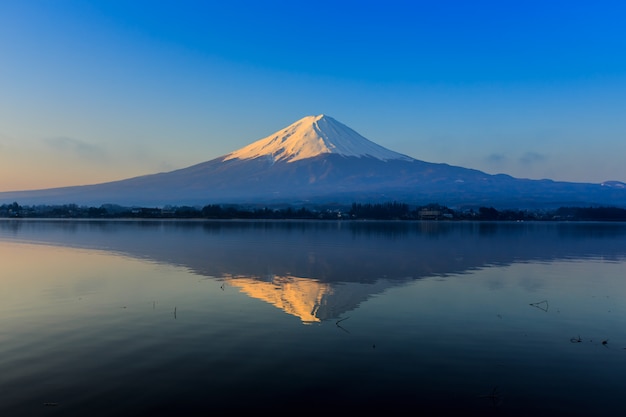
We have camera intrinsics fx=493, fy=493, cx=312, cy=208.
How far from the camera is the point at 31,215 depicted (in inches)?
7126

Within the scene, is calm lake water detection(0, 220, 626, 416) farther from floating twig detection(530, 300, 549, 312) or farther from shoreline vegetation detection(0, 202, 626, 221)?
shoreline vegetation detection(0, 202, 626, 221)

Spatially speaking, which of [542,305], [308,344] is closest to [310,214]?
[542,305]

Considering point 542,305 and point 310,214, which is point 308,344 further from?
point 310,214

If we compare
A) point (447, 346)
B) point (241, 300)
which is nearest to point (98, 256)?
point (241, 300)

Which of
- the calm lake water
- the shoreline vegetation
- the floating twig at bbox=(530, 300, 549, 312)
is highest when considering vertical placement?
the shoreline vegetation

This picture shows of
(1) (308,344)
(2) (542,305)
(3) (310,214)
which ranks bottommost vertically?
(2) (542,305)

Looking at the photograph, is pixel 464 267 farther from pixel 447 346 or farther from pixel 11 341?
pixel 11 341

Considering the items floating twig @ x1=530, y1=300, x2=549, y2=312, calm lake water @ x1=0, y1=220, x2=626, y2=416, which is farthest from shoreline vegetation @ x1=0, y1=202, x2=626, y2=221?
floating twig @ x1=530, y1=300, x2=549, y2=312

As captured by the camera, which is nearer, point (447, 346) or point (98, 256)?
point (447, 346)

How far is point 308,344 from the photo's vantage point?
12438 millimetres

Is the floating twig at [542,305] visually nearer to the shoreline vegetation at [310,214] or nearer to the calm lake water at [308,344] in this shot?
the calm lake water at [308,344]

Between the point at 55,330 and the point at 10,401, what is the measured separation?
5.32m

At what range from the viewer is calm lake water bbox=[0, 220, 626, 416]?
8922mm

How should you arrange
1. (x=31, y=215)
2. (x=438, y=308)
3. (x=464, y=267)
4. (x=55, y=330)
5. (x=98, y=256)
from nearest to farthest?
(x=55, y=330)
(x=438, y=308)
(x=464, y=267)
(x=98, y=256)
(x=31, y=215)
